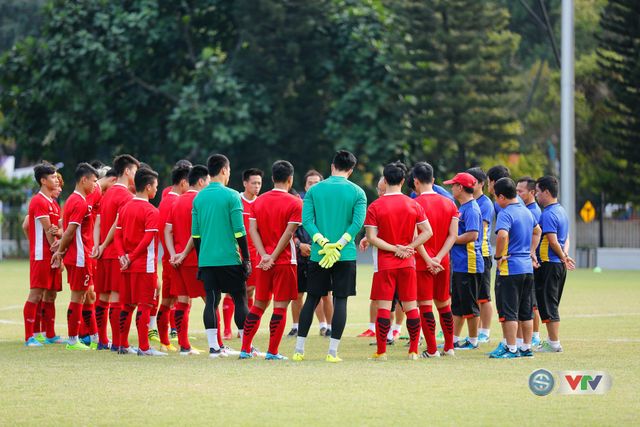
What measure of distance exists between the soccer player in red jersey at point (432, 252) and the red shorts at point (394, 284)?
0.33m

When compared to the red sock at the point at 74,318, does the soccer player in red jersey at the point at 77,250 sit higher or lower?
higher

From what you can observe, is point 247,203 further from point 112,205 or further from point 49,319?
point 49,319

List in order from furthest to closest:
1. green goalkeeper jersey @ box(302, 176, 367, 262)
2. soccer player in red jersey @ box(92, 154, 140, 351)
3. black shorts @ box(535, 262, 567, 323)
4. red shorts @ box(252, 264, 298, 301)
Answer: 1. soccer player in red jersey @ box(92, 154, 140, 351)
2. black shorts @ box(535, 262, 567, 323)
3. red shorts @ box(252, 264, 298, 301)
4. green goalkeeper jersey @ box(302, 176, 367, 262)

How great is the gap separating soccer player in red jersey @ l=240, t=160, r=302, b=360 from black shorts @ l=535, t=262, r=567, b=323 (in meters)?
2.85

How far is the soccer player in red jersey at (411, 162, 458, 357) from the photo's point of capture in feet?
41.9

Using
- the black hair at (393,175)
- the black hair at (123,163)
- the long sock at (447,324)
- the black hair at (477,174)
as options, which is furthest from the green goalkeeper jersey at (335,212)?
the black hair at (123,163)

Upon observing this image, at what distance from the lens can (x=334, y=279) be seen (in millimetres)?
12336

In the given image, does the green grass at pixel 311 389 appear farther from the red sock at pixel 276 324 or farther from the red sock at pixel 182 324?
the red sock at pixel 182 324

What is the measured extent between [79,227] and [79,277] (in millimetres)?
586

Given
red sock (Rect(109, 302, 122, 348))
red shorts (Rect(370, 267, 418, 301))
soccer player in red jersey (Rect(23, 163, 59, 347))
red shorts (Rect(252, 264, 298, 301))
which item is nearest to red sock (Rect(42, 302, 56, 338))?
soccer player in red jersey (Rect(23, 163, 59, 347))

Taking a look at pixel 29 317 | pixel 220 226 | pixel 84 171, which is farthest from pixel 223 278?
pixel 29 317

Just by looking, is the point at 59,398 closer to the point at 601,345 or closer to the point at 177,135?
the point at 601,345

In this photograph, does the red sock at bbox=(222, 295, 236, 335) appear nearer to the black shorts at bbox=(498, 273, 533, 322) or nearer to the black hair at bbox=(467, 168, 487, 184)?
the black hair at bbox=(467, 168, 487, 184)

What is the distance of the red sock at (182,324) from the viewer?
13305 millimetres
